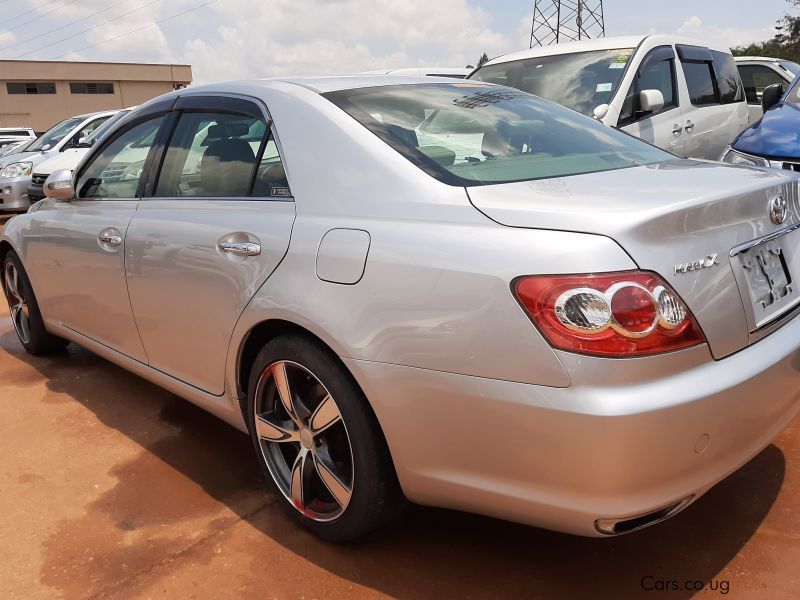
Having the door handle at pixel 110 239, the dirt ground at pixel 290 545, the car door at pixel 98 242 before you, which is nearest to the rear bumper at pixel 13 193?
the car door at pixel 98 242

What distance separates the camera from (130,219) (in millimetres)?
3188

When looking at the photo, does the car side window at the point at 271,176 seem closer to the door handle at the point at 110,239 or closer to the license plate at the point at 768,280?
the door handle at the point at 110,239

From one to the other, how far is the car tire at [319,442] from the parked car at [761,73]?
8.68 m

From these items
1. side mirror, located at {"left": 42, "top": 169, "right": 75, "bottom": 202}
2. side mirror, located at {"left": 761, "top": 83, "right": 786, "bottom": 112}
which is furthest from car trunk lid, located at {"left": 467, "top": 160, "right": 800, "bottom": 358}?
side mirror, located at {"left": 761, "top": 83, "right": 786, "bottom": 112}

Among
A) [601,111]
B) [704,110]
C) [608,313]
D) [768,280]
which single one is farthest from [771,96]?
[608,313]

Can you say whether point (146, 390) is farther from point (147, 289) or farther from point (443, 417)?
point (443, 417)

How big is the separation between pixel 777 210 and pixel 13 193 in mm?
10506

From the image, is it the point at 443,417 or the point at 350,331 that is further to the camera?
the point at 350,331

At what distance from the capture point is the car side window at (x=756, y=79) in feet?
31.5

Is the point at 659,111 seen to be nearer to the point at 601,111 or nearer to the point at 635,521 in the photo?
the point at 601,111

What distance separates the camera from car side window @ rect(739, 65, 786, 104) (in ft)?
31.5

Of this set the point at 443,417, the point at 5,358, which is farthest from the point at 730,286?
the point at 5,358

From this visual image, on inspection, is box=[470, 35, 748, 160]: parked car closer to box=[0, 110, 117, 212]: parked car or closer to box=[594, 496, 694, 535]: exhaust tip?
box=[594, 496, 694, 535]: exhaust tip

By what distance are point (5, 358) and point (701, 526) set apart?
13.6 feet
